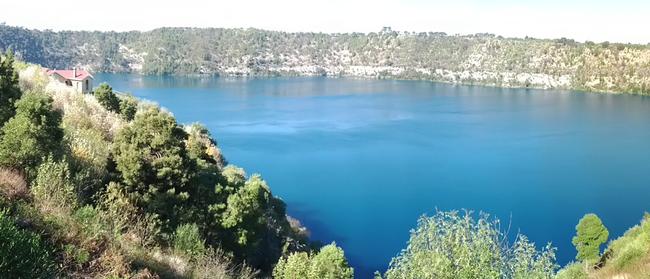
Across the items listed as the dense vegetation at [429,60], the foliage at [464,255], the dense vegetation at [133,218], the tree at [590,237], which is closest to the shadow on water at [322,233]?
the tree at [590,237]

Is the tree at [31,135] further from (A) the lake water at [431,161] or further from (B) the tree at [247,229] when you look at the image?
(A) the lake water at [431,161]

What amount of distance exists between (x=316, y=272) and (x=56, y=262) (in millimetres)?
4841

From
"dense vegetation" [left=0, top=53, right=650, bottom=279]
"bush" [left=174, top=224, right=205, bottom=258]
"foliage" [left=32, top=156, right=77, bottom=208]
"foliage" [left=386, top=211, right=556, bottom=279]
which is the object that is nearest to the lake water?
"dense vegetation" [left=0, top=53, right=650, bottom=279]

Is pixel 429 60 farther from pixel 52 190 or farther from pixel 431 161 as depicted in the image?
pixel 52 190

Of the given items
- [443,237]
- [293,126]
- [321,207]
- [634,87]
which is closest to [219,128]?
[293,126]

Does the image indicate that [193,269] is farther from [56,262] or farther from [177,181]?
[177,181]

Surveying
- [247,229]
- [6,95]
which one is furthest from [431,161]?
[6,95]

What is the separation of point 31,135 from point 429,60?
176m

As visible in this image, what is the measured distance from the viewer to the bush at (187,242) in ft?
28.2

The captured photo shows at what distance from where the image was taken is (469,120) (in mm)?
76562

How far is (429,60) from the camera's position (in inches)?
6998

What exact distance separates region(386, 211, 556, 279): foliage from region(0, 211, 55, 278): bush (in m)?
5.18

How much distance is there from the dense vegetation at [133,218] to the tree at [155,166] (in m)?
0.03

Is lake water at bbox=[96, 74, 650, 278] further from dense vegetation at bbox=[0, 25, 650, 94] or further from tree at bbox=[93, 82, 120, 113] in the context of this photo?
dense vegetation at bbox=[0, 25, 650, 94]
